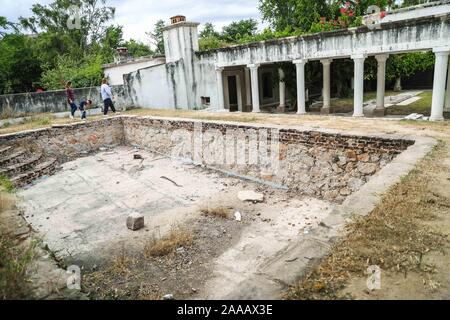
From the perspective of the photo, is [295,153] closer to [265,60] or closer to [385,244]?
[385,244]

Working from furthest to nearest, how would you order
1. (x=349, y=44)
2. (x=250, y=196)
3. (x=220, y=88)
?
(x=220, y=88), (x=349, y=44), (x=250, y=196)

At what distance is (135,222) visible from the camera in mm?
6125

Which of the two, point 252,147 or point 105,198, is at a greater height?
point 252,147

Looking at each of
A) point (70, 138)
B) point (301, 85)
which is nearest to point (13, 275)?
point (70, 138)

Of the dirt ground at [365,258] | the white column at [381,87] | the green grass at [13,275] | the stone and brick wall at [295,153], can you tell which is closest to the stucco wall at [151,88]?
the stone and brick wall at [295,153]

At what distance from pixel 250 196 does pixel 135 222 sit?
8.81 ft

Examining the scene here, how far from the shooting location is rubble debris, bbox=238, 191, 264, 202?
7363 millimetres

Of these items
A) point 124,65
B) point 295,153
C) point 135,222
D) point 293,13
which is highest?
point 293,13

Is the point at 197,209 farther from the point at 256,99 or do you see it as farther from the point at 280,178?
the point at 256,99

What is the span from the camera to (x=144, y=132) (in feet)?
42.8

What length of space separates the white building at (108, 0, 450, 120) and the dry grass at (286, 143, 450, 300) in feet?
27.5

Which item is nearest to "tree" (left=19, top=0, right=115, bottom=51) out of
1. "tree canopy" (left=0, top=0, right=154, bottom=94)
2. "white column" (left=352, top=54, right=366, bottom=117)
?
"tree canopy" (left=0, top=0, right=154, bottom=94)

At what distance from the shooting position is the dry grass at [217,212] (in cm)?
653
